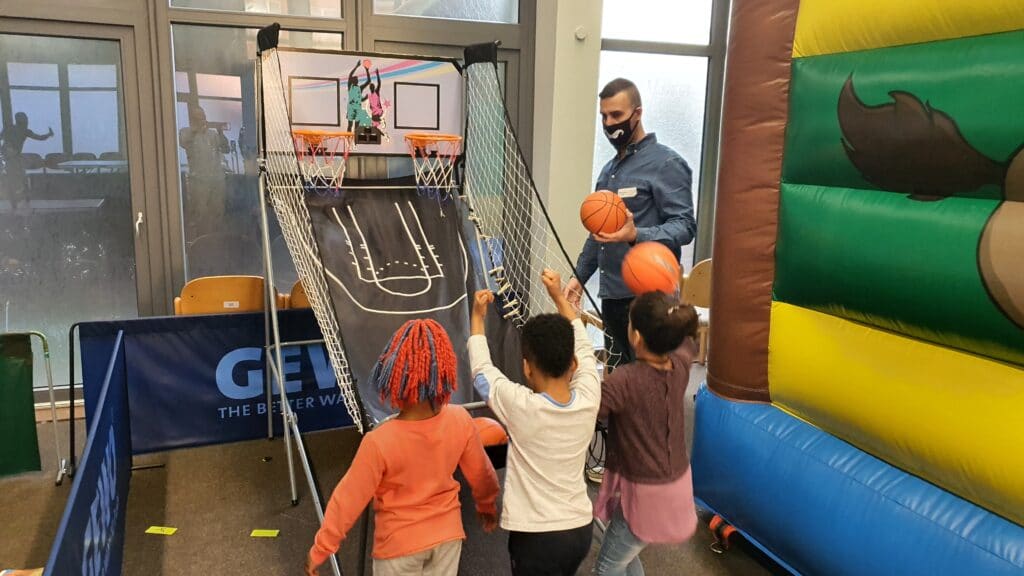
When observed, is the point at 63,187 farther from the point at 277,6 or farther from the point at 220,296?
the point at 277,6

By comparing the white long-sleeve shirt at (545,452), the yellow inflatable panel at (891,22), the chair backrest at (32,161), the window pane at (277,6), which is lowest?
the white long-sleeve shirt at (545,452)

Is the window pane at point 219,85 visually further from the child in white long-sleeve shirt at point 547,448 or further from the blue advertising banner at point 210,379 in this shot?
the child in white long-sleeve shirt at point 547,448

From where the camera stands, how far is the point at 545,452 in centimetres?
169

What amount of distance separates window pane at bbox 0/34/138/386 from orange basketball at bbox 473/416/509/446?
2727 mm

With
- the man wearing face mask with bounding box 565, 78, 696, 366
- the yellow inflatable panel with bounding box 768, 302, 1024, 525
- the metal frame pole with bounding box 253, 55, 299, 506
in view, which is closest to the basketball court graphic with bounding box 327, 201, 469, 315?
the metal frame pole with bounding box 253, 55, 299, 506

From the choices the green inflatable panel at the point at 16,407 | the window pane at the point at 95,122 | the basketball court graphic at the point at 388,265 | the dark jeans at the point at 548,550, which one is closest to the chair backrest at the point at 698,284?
the basketball court graphic at the point at 388,265

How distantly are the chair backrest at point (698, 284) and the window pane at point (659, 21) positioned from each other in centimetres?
163

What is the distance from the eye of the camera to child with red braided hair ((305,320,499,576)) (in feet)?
5.37

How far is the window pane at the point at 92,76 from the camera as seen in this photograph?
3721 mm

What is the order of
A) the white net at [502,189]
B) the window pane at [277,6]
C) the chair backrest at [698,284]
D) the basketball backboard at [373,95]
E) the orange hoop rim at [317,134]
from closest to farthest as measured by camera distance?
the orange hoop rim at [317,134], the basketball backboard at [373,95], the window pane at [277,6], the white net at [502,189], the chair backrest at [698,284]

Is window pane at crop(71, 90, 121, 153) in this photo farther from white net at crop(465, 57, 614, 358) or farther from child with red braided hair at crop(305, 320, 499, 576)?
child with red braided hair at crop(305, 320, 499, 576)

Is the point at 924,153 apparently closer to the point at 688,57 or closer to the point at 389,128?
the point at 389,128

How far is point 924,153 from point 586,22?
283 cm

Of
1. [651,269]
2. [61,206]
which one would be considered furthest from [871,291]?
[61,206]
